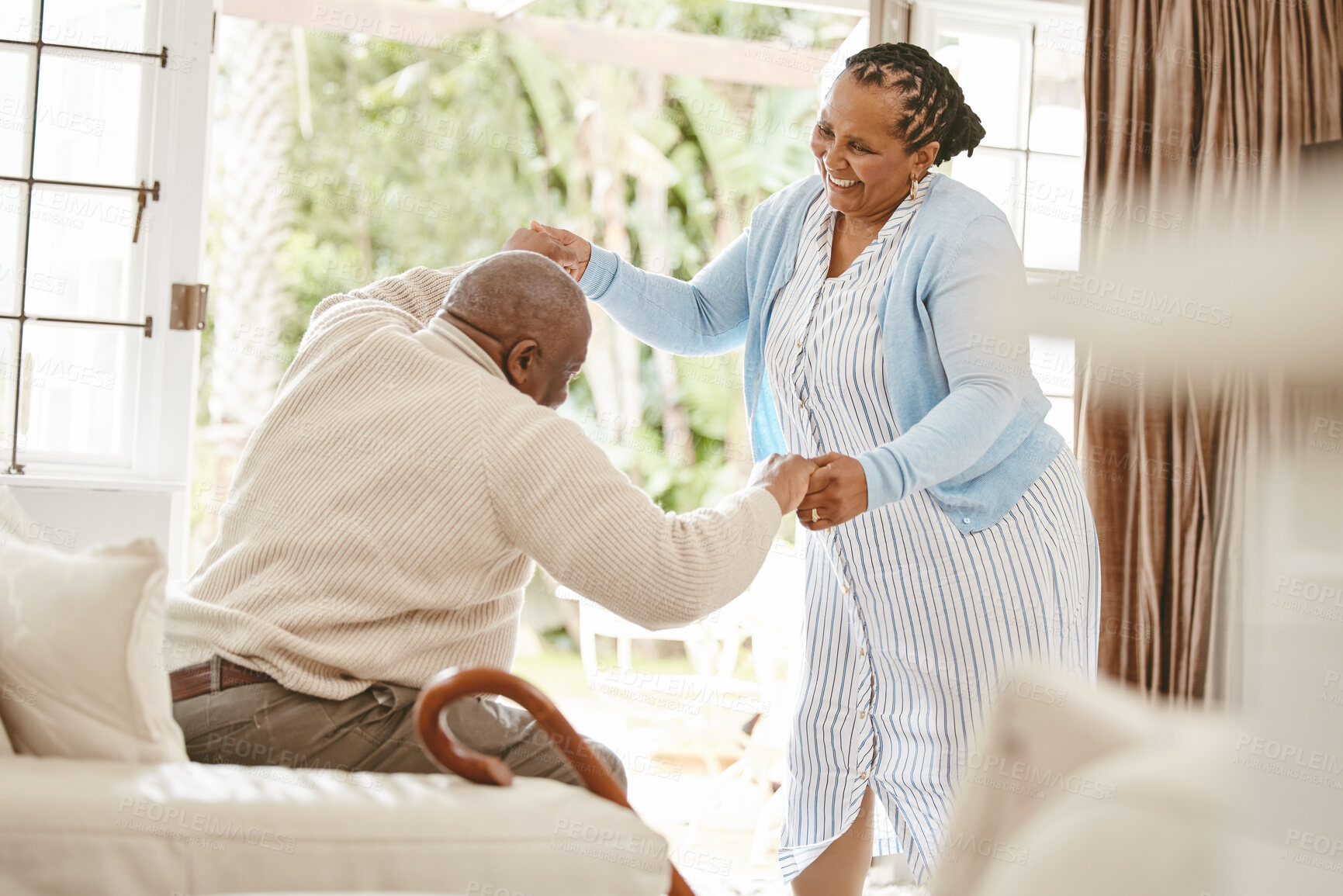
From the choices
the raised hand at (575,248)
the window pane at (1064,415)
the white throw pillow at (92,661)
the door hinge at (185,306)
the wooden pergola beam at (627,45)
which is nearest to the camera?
the white throw pillow at (92,661)

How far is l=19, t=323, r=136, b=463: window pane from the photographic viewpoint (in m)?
2.68

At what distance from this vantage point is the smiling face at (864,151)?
1799 millimetres

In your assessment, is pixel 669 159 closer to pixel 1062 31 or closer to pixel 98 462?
pixel 1062 31

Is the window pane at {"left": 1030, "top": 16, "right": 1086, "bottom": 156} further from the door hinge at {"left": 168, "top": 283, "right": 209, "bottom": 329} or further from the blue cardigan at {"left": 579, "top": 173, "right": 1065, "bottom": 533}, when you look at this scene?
the door hinge at {"left": 168, "top": 283, "right": 209, "bottom": 329}

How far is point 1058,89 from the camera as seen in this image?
10.4 ft

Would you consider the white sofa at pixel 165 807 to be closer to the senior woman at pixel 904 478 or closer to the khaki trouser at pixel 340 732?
the khaki trouser at pixel 340 732

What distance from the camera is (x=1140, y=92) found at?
304cm

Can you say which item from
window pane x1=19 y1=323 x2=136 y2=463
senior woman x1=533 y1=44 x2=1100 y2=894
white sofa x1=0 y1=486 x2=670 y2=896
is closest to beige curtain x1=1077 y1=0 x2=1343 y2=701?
senior woman x1=533 y1=44 x2=1100 y2=894

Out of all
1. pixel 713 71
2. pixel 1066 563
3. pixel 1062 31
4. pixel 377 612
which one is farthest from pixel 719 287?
pixel 713 71

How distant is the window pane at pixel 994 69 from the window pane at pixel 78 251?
6.97ft

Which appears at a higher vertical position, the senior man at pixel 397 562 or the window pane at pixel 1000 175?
the window pane at pixel 1000 175

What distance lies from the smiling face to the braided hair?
14 millimetres

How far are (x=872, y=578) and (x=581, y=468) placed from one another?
28.3 inches

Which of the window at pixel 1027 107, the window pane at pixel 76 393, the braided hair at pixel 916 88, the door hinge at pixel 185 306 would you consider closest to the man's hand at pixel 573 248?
the braided hair at pixel 916 88
